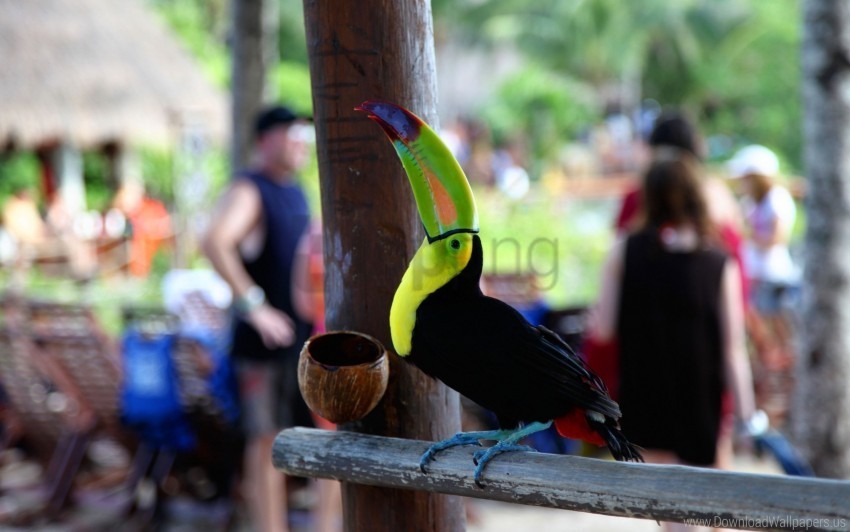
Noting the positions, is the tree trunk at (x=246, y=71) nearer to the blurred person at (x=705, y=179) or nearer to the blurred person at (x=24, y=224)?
the blurred person at (x=705, y=179)

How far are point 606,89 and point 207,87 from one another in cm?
2756

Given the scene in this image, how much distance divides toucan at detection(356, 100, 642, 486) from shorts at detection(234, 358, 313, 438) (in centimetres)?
245

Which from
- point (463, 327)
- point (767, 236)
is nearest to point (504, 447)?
point (463, 327)

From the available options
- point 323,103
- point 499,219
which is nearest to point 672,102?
point 499,219

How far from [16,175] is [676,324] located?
15.5 meters

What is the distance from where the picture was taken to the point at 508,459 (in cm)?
185

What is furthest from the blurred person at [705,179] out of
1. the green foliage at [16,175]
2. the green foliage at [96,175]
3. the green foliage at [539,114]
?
the green foliage at [539,114]

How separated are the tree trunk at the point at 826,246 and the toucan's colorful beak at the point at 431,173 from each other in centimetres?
358

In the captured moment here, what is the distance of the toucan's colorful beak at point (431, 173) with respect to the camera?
5.65 ft

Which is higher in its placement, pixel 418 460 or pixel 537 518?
pixel 418 460

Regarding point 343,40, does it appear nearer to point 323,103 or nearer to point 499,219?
point 323,103

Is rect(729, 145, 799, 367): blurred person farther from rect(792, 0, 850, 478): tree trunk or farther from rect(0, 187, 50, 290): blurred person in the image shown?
rect(0, 187, 50, 290): blurred person

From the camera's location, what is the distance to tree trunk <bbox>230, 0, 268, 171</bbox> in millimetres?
5797

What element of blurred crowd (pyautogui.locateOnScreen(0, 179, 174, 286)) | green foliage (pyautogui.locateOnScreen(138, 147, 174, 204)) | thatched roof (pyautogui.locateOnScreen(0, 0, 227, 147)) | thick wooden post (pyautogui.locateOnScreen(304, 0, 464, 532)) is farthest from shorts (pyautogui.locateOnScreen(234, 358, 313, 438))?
green foliage (pyautogui.locateOnScreen(138, 147, 174, 204))
